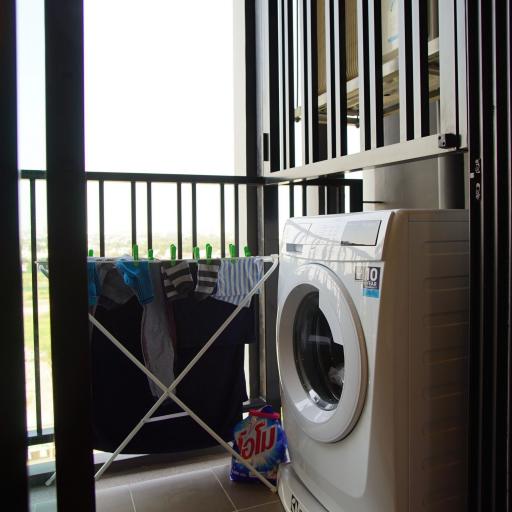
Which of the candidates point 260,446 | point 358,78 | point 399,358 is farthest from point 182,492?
point 358,78

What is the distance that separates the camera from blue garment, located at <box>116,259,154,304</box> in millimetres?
2006

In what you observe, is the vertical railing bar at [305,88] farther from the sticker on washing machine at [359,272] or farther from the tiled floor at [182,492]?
the tiled floor at [182,492]

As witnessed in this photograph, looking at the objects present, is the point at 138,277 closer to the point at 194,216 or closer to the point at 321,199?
the point at 194,216

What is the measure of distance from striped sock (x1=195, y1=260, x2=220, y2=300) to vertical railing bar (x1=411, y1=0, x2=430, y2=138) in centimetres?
98

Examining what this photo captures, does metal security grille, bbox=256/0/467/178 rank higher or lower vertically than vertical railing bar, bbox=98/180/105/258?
higher

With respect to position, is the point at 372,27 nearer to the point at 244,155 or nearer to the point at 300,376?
the point at 244,155

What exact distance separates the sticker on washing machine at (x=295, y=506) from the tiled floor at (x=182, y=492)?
3.5 inches

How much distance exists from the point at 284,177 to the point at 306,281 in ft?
2.84

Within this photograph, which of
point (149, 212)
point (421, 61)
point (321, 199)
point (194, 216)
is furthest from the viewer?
point (321, 199)

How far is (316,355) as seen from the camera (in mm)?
2088

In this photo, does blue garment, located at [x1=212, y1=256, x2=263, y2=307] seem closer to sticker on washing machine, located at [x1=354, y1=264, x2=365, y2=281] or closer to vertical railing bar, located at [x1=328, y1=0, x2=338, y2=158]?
vertical railing bar, located at [x1=328, y1=0, x2=338, y2=158]

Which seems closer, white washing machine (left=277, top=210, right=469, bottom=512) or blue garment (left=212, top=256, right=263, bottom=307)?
white washing machine (left=277, top=210, right=469, bottom=512)

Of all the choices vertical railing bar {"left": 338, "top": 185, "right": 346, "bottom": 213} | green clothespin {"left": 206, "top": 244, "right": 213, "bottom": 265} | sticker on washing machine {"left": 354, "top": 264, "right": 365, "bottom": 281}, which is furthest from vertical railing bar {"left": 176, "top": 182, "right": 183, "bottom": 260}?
sticker on washing machine {"left": 354, "top": 264, "right": 365, "bottom": 281}

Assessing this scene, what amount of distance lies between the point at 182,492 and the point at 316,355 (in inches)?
33.3
